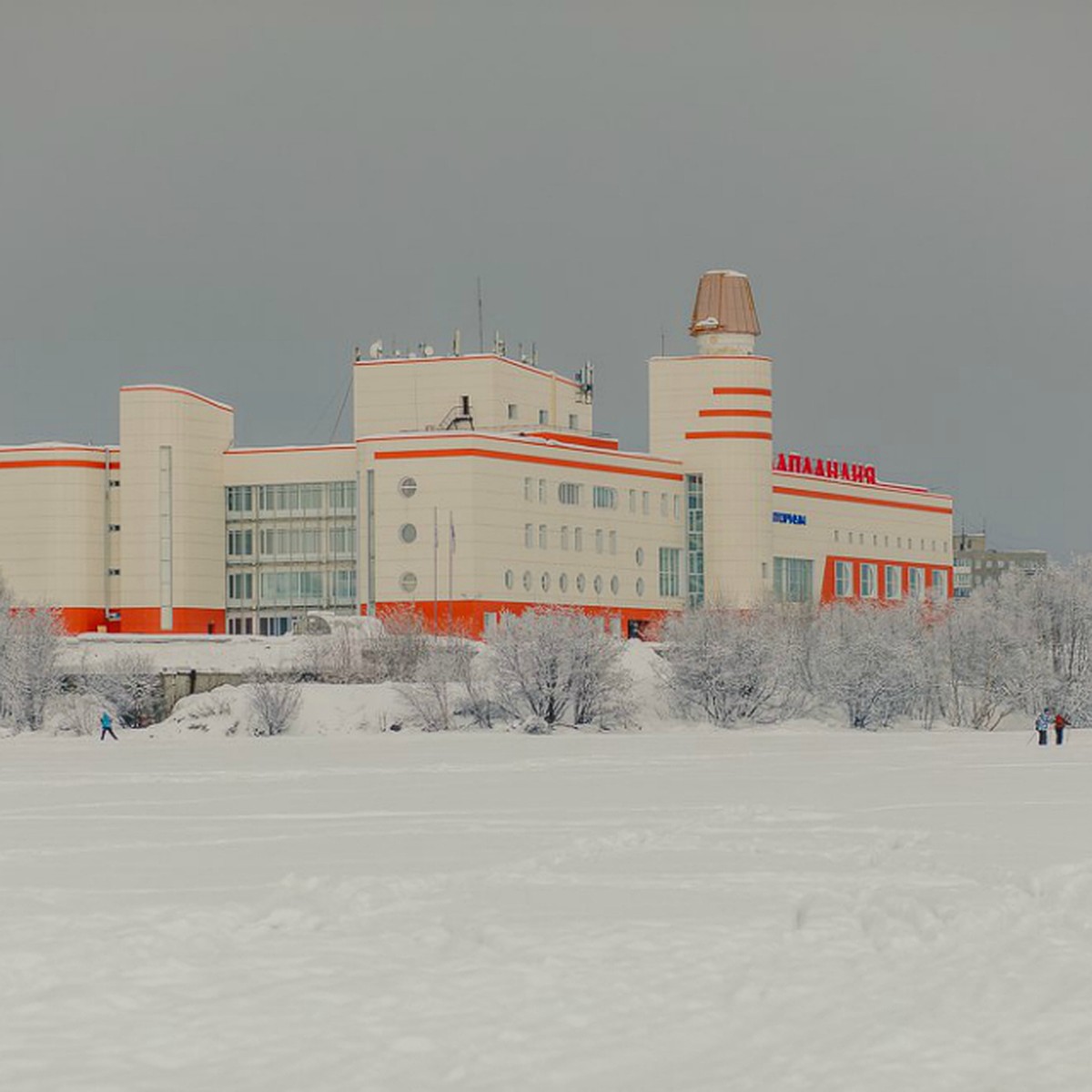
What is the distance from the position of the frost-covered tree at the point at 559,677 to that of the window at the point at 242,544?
200ft

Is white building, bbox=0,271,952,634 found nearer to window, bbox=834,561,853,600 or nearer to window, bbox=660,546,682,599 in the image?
window, bbox=660,546,682,599

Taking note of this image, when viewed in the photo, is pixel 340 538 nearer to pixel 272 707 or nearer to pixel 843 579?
pixel 843 579

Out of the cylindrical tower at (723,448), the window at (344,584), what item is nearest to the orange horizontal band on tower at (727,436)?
the cylindrical tower at (723,448)

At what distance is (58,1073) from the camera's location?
73.4 ft

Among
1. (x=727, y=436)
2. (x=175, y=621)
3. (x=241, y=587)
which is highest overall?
(x=727, y=436)

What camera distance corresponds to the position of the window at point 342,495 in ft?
541

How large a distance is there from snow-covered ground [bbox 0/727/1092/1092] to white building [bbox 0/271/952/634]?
350 feet

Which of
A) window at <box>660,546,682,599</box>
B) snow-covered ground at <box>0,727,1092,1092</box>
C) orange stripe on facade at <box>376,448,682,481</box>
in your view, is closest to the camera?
snow-covered ground at <box>0,727,1092,1092</box>

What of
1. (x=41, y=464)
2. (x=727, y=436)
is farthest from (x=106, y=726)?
(x=727, y=436)

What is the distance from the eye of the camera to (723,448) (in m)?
177

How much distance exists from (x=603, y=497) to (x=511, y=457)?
36.4 feet

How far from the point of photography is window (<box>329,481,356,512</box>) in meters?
165

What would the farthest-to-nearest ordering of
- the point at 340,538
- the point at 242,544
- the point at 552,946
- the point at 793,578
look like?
the point at 793,578 → the point at 242,544 → the point at 340,538 → the point at 552,946

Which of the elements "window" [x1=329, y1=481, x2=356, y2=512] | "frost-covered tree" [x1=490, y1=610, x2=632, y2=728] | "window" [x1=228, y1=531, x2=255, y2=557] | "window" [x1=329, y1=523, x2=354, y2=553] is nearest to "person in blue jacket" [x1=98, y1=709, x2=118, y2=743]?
"frost-covered tree" [x1=490, y1=610, x2=632, y2=728]
